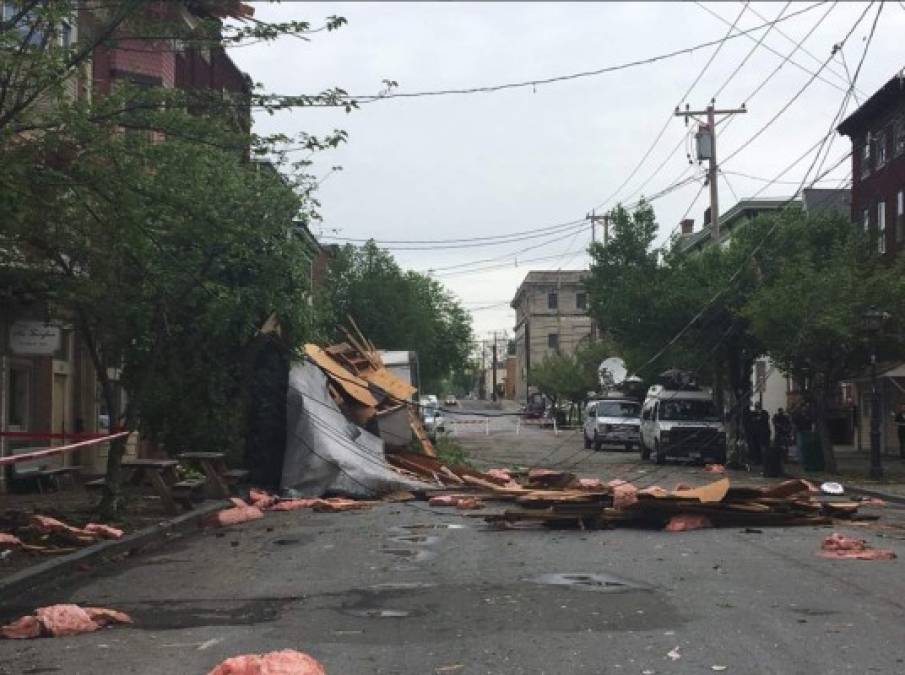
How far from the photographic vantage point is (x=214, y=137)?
10.7 meters

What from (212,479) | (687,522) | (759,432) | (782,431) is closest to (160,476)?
(212,479)

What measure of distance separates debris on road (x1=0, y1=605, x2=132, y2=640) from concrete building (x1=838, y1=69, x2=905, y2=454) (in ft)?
91.1

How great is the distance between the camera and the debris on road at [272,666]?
17.7 ft

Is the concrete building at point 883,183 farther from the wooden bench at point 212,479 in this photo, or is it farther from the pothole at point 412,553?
the pothole at point 412,553

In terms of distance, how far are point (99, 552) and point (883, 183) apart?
102ft

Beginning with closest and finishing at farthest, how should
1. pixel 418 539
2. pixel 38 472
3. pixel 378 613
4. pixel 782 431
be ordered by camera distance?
1. pixel 378 613
2. pixel 418 539
3. pixel 38 472
4. pixel 782 431

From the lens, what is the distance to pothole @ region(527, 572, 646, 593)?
9.00m

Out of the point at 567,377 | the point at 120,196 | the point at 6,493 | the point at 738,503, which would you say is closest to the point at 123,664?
the point at 120,196

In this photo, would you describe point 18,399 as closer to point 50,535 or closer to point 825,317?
point 50,535

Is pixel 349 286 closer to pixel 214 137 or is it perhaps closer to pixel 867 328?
pixel 867 328

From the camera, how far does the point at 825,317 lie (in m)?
23.5

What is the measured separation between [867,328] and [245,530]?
1491 centimetres

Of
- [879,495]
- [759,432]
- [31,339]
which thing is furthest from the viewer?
[759,432]

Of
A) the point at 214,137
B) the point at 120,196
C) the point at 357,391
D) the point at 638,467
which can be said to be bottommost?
the point at 638,467
